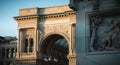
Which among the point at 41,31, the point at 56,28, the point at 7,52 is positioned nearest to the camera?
the point at 56,28

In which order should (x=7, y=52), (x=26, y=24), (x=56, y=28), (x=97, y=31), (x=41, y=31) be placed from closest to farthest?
(x=97, y=31)
(x=56, y=28)
(x=41, y=31)
(x=26, y=24)
(x=7, y=52)

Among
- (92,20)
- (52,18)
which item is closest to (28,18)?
(52,18)

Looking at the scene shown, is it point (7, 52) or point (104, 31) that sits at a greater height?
point (104, 31)

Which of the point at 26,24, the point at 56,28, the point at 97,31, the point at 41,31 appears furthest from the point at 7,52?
the point at 97,31

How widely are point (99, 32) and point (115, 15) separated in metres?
1.02

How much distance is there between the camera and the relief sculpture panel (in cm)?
1839

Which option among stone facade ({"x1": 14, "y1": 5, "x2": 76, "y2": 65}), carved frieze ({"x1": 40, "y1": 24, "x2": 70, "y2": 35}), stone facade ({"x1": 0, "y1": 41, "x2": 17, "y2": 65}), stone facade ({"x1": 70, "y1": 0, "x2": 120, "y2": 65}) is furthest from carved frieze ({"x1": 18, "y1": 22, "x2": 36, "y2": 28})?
stone facade ({"x1": 70, "y1": 0, "x2": 120, "y2": 65})

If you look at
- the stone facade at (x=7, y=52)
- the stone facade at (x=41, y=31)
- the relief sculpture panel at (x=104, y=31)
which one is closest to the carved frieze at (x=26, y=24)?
the stone facade at (x=41, y=31)

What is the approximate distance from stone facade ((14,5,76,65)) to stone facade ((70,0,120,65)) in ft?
141

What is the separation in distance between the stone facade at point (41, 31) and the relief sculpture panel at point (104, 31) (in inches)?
1700

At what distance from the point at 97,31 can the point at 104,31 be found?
1.08 feet

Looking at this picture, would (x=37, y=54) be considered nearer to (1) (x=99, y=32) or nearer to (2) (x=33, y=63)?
(2) (x=33, y=63)

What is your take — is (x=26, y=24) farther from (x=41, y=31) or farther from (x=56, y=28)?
(x=56, y=28)

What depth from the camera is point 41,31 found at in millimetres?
65562
